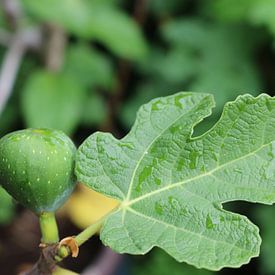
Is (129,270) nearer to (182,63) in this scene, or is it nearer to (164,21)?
(182,63)

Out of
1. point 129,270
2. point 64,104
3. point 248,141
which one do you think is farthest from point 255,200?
point 129,270

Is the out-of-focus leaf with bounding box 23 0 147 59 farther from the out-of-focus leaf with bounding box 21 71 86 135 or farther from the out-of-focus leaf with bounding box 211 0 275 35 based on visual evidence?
the out-of-focus leaf with bounding box 211 0 275 35

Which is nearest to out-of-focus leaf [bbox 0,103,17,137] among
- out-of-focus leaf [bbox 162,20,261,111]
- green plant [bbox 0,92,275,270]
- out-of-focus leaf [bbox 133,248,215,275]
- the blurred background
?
the blurred background

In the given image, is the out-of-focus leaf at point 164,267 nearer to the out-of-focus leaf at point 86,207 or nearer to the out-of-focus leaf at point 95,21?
the out-of-focus leaf at point 86,207

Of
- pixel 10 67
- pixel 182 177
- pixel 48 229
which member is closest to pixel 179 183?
pixel 182 177

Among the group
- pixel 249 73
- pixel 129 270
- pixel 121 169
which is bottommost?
pixel 129 270
